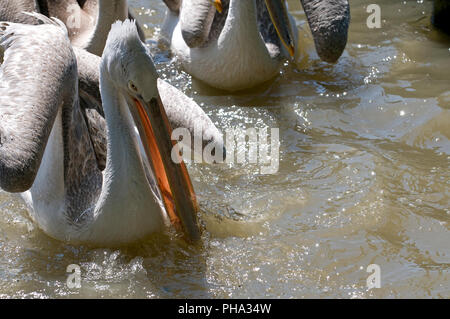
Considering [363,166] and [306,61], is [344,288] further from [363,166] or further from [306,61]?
[306,61]

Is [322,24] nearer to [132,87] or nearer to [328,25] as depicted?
[328,25]

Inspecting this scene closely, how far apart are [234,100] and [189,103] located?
110 centimetres

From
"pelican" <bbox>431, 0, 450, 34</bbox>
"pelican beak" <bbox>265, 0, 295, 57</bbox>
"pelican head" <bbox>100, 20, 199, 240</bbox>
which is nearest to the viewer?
"pelican head" <bbox>100, 20, 199, 240</bbox>

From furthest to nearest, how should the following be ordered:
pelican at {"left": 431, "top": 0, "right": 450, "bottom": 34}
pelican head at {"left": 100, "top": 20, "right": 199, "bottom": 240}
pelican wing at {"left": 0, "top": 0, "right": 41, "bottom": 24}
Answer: pelican at {"left": 431, "top": 0, "right": 450, "bottom": 34}
pelican wing at {"left": 0, "top": 0, "right": 41, "bottom": 24}
pelican head at {"left": 100, "top": 20, "right": 199, "bottom": 240}

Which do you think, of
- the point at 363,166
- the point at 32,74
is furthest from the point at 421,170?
the point at 32,74

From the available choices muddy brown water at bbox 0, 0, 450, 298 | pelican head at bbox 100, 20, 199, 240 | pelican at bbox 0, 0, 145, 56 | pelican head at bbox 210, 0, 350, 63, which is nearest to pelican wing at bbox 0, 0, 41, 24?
pelican at bbox 0, 0, 145, 56

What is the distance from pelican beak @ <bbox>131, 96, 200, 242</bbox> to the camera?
2885 mm

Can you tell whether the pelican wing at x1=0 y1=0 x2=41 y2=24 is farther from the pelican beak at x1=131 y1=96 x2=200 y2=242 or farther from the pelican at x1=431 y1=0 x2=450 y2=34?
the pelican at x1=431 y1=0 x2=450 y2=34

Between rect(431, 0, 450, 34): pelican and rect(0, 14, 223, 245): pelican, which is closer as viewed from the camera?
rect(0, 14, 223, 245): pelican

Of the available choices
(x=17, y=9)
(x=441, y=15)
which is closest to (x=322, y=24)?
(x=441, y=15)

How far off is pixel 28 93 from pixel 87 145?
0.42 metres

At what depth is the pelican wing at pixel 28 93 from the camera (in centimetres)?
281

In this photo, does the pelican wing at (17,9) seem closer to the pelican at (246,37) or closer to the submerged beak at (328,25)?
the pelican at (246,37)

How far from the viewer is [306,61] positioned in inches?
206
